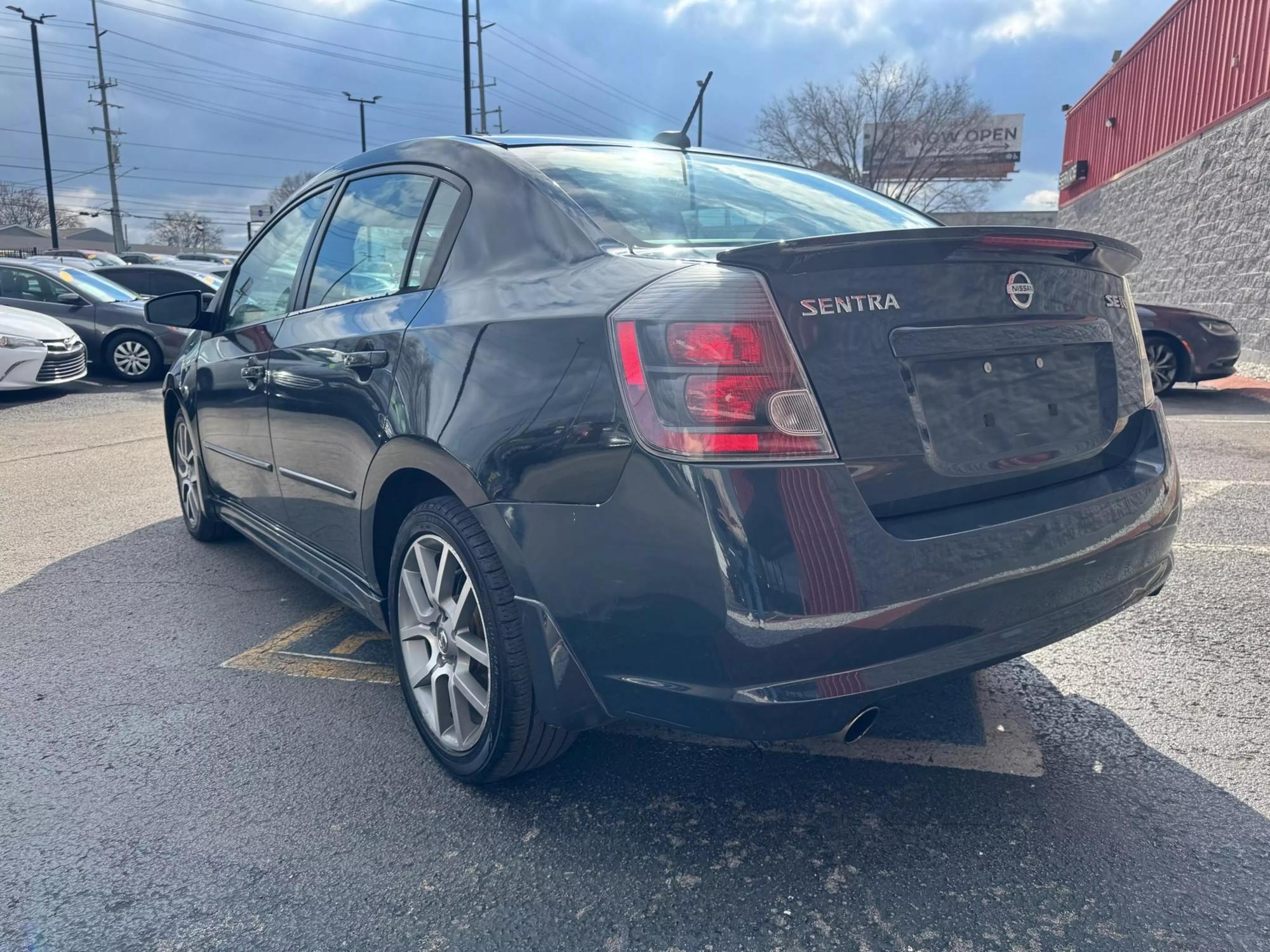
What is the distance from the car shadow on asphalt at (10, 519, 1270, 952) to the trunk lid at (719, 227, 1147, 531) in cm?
80

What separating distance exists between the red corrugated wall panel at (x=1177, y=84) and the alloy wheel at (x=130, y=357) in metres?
15.3

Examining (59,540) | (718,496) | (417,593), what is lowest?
(59,540)

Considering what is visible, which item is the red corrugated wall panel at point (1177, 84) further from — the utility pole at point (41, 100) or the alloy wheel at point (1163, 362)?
the utility pole at point (41, 100)

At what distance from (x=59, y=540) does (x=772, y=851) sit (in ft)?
14.1

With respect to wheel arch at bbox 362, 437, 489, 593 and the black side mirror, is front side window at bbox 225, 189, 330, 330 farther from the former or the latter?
wheel arch at bbox 362, 437, 489, 593

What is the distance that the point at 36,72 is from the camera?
34.0 meters

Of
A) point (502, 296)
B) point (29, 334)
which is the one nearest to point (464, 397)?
point (502, 296)

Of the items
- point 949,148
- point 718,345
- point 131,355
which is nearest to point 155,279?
point 131,355

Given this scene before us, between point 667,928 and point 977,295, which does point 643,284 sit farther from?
point 667,928

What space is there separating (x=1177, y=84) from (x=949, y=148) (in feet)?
128

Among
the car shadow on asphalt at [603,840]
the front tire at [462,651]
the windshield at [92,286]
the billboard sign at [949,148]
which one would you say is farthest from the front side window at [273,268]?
the billboard sign at [949,148]

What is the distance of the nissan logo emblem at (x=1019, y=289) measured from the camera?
2125mm

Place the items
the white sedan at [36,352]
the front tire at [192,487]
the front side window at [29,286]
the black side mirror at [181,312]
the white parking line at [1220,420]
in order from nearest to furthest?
the black side mirror at [181,312] < the front tire at [192,487] < the white parking line at [1220,420] < the white sedan at [36,352] < the front side window at [29,286]

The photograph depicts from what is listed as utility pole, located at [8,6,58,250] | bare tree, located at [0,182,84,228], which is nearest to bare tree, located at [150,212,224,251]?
bare tree, located at [0,182,84,228]
